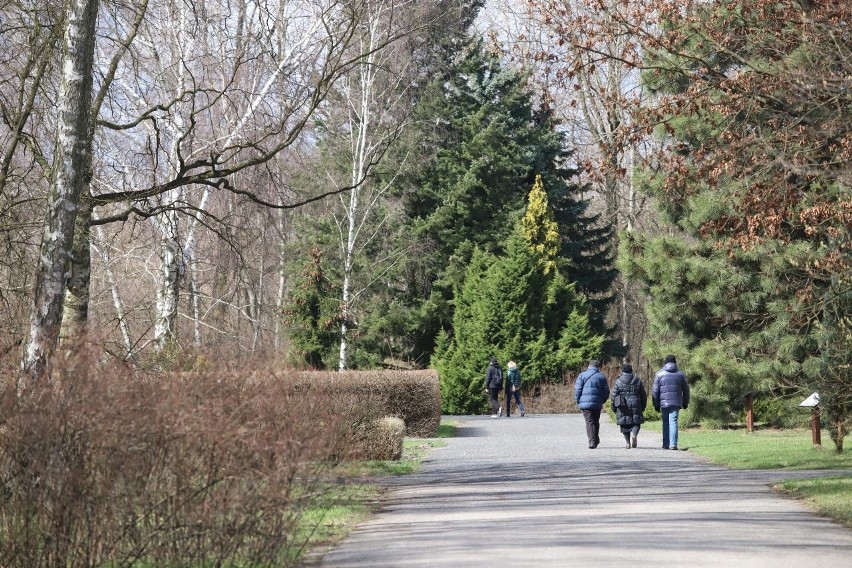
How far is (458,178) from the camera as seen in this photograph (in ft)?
162

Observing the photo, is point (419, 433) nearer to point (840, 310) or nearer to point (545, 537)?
point (840, 310)

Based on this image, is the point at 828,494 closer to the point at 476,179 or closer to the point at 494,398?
the point at 494,398

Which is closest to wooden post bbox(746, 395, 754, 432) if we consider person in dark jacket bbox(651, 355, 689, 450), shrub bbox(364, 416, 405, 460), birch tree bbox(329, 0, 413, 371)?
person in dark jacket bbox(651, 355, 689, 450)

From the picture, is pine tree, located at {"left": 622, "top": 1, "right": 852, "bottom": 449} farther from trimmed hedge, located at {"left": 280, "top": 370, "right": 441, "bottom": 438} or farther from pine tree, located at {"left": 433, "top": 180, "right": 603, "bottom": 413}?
pine tree, located at {"left": 433, "top": 180, "right": 603, "bottom": 413}

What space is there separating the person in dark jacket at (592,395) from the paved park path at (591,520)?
2152mm

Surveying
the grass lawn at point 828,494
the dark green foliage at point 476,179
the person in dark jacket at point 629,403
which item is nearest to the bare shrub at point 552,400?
the dark green foliage at point 476,179

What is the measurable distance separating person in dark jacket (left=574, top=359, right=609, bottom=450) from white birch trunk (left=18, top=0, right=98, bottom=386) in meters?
12.7

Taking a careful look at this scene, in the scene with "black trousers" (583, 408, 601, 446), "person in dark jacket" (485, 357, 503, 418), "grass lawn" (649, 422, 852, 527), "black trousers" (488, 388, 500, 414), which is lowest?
"grass lawn" (649, 422, 852, 527)

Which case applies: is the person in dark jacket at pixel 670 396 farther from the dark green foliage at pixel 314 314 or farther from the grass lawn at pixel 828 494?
the dark green foliage at pixel 314 314

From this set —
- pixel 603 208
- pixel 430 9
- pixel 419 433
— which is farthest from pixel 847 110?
pixel 603 208

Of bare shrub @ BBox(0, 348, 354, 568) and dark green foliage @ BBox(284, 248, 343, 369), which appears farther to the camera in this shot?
dark green foliage @ BBox(284, 248, 343, 369)

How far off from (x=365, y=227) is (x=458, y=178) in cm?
498

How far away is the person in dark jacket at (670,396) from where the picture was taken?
23328 millimetres

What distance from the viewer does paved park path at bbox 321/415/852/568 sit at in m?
9.14
